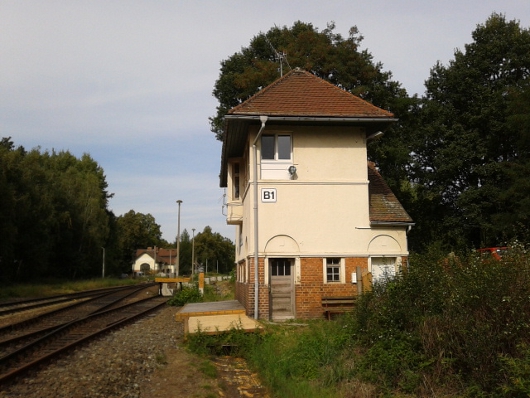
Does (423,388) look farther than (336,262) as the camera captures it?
No

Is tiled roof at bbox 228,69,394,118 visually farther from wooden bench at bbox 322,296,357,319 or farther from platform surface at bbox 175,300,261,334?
platform surface at bbox 175,300,261,334

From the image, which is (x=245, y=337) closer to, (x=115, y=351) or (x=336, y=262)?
(x=115, y=351)

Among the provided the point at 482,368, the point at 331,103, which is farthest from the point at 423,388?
the point at 331,103

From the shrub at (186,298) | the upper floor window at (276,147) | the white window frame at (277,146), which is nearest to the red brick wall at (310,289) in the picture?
the white window frame at (277,146)

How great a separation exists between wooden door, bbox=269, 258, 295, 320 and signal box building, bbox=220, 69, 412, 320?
0.03 meters

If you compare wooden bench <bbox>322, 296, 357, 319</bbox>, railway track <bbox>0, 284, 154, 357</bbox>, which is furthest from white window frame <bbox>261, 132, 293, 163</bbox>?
railway track <bbox>0, 284, 154, 357</bbox>

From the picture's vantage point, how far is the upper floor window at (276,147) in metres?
17.3

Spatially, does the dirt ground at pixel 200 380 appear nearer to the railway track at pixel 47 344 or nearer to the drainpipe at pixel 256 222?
the railway track at pixel 47 344

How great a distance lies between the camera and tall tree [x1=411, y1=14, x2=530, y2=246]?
28531mm

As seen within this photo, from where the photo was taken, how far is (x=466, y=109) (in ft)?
101

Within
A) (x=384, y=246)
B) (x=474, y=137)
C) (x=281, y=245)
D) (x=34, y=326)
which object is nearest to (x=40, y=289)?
(x=34, y=326)

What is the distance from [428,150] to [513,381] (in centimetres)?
2641

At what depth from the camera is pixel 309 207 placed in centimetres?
1697

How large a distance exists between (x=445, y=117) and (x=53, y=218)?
3533 cm
